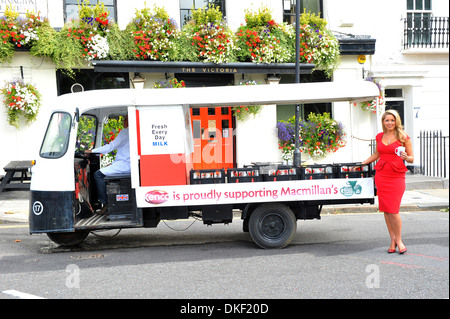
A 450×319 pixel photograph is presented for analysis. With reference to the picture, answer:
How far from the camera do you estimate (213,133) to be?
14.0 meters

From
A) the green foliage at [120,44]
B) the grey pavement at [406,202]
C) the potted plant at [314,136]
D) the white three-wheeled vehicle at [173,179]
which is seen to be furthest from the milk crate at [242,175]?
the green foliage at [120,44]

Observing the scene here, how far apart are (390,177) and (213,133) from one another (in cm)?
836

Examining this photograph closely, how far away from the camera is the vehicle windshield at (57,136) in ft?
21.3

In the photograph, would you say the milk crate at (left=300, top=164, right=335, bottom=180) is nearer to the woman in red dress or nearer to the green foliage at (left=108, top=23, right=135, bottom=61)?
the woman in red dress

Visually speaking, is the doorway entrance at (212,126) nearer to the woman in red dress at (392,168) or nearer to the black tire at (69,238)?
the black tire at (69,238)

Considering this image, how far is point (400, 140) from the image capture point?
6004 mm

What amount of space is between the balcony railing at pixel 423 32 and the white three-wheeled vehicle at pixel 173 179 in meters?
9.84

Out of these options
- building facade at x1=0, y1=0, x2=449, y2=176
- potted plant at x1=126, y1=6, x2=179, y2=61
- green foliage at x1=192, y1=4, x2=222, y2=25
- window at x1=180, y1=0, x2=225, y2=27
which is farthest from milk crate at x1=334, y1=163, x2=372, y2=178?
window at x1=180, y1=0, x2=225, y2=27

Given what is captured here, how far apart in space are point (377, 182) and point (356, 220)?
303 centimetres

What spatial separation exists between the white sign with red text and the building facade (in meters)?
6.67

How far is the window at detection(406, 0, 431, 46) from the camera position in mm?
15031

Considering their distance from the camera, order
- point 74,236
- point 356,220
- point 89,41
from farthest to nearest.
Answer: point 89,41 → point 356,220 → point 74,236
